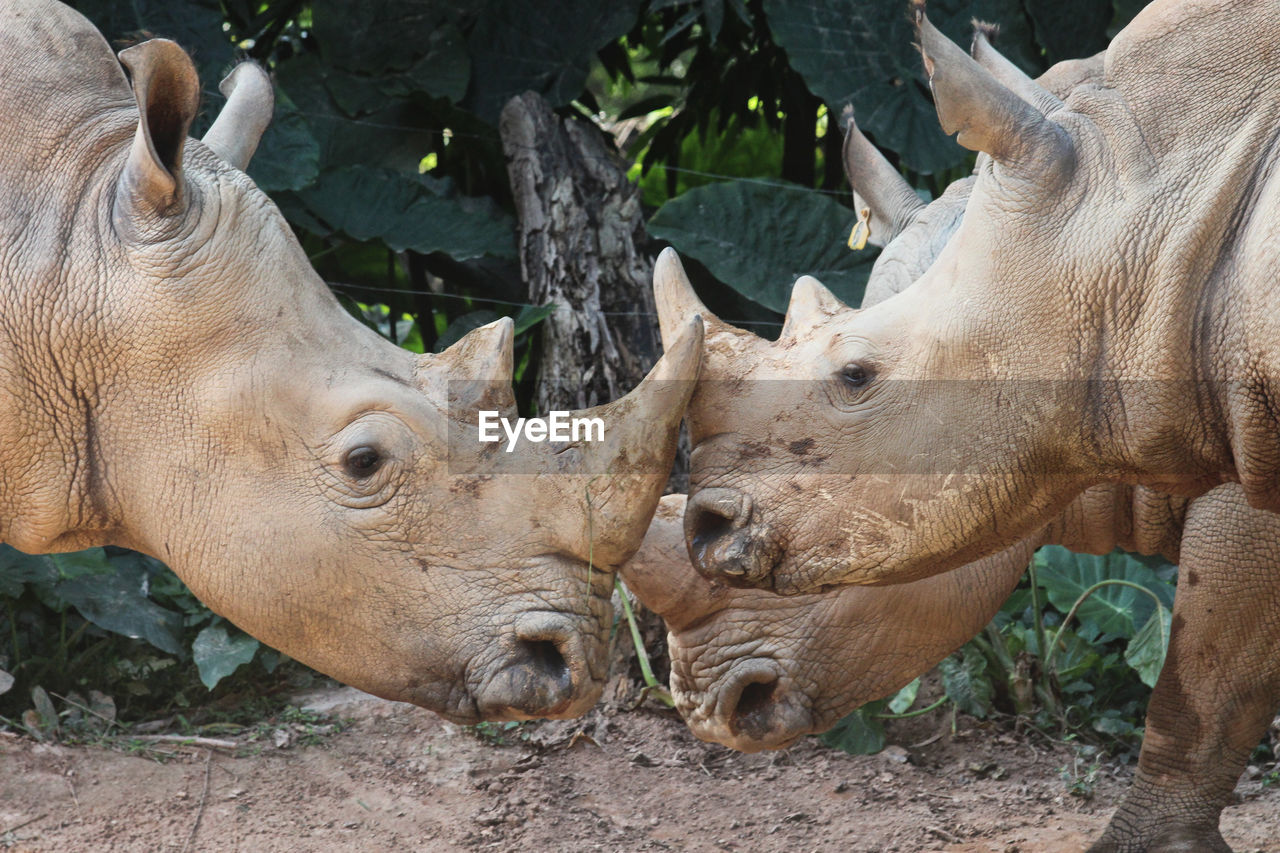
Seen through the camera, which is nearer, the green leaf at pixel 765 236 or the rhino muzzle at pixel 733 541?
the rhino muzzle at pixel 733 541

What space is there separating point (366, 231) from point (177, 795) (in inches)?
96.5

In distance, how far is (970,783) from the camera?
16.8 feet

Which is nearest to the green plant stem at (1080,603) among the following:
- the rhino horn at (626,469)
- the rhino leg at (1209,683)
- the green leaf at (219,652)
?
the rhino leg at (1209,683)

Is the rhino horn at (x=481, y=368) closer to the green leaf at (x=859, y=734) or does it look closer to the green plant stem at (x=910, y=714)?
the green leaf at (x=859, y=734)

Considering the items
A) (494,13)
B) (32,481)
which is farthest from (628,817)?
(494,13)

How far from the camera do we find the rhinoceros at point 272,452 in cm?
300

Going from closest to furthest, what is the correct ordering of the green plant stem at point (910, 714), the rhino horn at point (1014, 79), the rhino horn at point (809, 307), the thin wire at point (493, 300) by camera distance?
1. the rhino horn at point (1014, 79)
2. the rhino horn at point (809, 307)
3. the green plant stem at point (910, 714)
4. the thin wire at point (493, 300)

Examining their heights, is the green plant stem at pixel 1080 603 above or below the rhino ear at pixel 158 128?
below

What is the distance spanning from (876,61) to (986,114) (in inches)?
134

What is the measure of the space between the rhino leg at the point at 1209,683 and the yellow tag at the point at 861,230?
4.00ft

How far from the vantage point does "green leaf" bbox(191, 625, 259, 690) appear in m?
5.12

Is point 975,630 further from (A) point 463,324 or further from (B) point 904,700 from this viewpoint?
(A) point 463,324

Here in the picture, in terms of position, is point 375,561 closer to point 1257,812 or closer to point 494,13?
point 1257,812

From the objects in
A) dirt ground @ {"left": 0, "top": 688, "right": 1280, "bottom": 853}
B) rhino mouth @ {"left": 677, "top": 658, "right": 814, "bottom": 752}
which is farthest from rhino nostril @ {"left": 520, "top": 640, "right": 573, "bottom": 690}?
dirt ground @ {"left": 0, "top": 688, "right": 1280, "bottom": 853}
